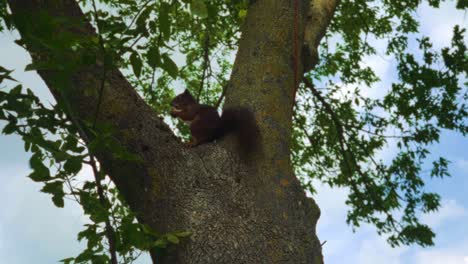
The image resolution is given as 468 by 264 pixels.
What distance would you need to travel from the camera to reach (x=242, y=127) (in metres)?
3.26

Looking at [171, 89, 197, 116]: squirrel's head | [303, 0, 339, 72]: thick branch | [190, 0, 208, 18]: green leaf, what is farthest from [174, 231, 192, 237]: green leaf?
[171, 89, 197, 116]: squirrel's head

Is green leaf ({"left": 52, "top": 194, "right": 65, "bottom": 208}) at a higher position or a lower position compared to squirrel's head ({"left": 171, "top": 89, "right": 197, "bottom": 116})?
lower

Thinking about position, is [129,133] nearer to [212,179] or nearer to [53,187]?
[212,179]

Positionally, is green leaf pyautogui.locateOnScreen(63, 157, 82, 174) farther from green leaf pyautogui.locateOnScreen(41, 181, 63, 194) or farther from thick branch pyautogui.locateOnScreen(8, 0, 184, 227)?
thick branch pyautogui.locateOnScreen(8, 0, 184, 227)

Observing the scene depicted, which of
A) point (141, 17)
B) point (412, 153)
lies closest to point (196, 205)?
point (141, 17)

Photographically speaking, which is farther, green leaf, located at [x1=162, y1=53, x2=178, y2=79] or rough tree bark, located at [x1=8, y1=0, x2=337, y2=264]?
rough tree bark, located at [x1=8, y1=0, x2=337, y2=264]

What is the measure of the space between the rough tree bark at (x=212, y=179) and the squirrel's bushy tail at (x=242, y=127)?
5cm

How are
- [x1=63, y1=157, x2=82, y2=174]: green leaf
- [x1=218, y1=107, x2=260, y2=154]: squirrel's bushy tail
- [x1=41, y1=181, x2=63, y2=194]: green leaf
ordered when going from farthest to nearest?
1. [x1=218, y1=107, x2=260, y2=154]: squirrel's bushy tail
2. [x1=41, y1=181, x2=63, y2=194]: green leaf
3. [x1=63, y1=157, x2=82, y2=174]: green leaf

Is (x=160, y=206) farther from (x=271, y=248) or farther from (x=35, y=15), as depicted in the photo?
(x=35, y=15)

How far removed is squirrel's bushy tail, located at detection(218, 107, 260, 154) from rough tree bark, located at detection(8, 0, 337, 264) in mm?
55

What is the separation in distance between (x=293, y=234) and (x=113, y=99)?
4.21ft

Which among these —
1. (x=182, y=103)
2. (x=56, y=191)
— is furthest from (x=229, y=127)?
(x=182, y=103)

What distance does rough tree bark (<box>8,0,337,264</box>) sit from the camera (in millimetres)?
2754

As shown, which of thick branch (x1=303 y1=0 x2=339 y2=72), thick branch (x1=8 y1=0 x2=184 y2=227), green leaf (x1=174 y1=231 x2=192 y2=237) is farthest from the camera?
thick branch (x1=303 y1=0 x2=339 y2=72)
